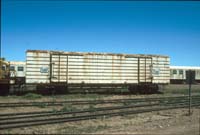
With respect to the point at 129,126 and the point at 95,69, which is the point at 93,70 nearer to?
the point at 95,69

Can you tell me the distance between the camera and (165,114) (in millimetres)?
16109

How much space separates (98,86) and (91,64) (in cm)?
215

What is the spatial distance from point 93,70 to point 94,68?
198 millimetres

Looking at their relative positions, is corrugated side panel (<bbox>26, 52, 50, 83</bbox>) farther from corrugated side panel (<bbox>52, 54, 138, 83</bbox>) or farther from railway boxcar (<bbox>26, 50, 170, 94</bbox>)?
corrugated side panel (<bbox>52, 54, 138, 83</bbox>)

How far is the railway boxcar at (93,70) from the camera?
2684 cm

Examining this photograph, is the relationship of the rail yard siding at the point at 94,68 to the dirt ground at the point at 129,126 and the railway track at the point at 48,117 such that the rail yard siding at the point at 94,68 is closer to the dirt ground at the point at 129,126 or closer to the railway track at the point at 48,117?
the railway track at the point at 48,117

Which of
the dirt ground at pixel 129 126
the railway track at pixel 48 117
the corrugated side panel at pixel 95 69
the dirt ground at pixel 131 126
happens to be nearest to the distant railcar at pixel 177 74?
the corrugated side panel at pixel 95 69

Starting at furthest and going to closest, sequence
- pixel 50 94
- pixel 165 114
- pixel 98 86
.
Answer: pixel 98 86 → pixel 50 94 → pixel 165 114

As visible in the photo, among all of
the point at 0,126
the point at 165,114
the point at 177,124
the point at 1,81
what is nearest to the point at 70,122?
the point at 0,126

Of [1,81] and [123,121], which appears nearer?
[123,121]

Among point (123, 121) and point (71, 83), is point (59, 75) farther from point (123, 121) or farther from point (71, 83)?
point (123, 121)

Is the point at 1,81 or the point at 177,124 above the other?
the point at 1,81

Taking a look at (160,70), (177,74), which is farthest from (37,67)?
(177,74)

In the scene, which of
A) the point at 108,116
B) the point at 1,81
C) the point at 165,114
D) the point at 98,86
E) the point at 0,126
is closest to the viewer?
the point at 0,126
